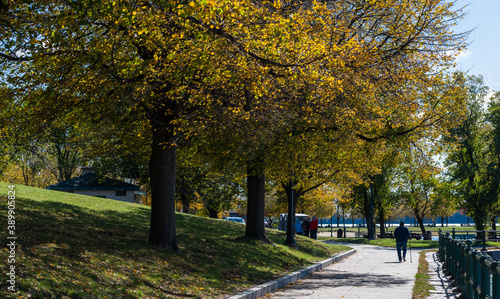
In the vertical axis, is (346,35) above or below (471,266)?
above

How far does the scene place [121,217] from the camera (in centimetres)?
1983

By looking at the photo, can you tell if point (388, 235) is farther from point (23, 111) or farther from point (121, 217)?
point (23, 111)

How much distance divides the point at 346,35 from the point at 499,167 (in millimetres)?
33934

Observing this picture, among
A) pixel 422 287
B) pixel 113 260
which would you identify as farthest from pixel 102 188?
pixel 422 287

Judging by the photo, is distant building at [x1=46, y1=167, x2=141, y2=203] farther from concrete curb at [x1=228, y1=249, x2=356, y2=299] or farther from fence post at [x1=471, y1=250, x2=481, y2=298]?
fence post at [x1=471, y1=250, x2=481, y2=298]

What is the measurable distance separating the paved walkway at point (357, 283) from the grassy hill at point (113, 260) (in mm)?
1034

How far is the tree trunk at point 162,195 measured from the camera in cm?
1412

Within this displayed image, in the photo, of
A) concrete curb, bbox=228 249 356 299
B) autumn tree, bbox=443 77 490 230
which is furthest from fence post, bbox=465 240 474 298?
autumn tree, bbox=443 77 490 230

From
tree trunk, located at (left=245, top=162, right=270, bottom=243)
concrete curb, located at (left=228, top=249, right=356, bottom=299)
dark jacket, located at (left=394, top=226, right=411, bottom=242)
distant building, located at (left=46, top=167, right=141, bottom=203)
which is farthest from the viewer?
distant building, located at (left=46, top=167, right=141, bottom=203)

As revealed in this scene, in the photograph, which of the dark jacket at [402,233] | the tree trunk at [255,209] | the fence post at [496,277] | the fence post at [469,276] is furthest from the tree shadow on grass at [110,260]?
the dark jacket at [402,233]

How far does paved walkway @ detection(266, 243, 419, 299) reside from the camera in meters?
12.5

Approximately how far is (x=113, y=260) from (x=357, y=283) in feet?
23.6

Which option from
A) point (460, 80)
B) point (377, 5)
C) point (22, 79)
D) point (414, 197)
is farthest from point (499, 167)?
point (22, 79)

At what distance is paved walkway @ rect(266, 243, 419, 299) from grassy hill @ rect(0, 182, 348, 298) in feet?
3.39
